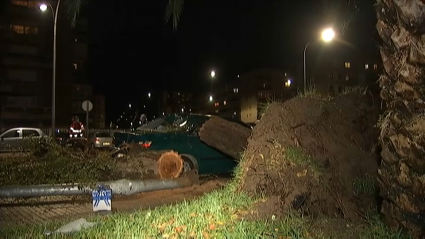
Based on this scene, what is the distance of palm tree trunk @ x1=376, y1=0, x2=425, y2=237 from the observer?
15.1 ft

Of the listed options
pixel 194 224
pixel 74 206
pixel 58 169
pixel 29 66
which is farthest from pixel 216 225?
pixel 29 66

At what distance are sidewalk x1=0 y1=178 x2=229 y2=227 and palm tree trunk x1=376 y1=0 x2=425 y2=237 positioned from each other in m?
4.63

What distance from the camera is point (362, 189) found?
21.4 ft

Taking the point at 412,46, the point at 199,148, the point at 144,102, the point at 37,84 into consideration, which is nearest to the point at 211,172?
the point at 199,148

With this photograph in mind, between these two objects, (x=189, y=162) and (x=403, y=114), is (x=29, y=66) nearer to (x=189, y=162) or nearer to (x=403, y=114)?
(x=189, y=162)

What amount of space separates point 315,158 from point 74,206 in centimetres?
491

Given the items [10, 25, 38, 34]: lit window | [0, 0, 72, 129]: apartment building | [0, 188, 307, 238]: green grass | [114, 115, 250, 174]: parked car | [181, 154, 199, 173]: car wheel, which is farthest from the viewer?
[10, 25, 38, 34]: lit window

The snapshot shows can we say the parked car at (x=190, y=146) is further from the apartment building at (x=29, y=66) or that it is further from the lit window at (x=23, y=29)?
the lit window at (x=23, y=29)

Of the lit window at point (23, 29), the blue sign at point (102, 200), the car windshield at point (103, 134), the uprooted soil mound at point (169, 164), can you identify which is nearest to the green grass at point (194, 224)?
the blue sign at point (102, 200)

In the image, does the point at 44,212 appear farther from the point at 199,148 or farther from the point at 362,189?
the point at 362,189

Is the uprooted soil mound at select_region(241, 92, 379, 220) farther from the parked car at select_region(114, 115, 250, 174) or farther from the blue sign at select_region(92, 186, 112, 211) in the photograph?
the parked car at select_region(114, 115, 250, 174)

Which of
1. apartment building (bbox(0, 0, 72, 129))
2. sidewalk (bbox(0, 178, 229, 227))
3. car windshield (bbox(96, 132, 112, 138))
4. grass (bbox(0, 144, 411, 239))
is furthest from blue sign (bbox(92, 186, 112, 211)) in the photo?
apartment building (bbox(0, 0, 72, 129))

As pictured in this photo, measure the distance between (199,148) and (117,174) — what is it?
2.27m

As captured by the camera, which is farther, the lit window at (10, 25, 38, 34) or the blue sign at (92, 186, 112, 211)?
the lit window at (10, 25, 38, 34)
